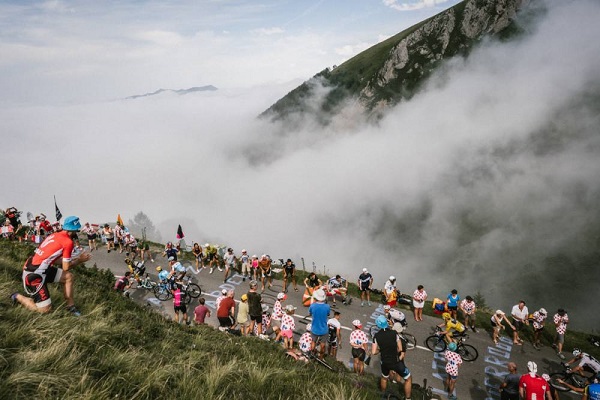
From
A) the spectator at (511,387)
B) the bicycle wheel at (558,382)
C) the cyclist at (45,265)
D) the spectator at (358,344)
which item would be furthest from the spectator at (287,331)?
the bicycle wheel at (558,382)

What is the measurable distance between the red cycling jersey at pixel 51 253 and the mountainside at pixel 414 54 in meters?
156

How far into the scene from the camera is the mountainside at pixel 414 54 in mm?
130250

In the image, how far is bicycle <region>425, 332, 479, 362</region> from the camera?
43.5ft

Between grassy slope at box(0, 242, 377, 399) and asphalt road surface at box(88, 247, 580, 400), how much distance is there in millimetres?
6798

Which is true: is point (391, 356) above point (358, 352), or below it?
above

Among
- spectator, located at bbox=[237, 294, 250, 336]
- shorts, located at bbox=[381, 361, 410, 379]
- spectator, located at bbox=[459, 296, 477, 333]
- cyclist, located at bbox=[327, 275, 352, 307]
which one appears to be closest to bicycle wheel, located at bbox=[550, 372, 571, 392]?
spectator, located at bbox=[459, 296, 477, 333]

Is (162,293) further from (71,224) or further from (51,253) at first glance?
(71,224)

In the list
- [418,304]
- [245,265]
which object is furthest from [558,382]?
[245,265]

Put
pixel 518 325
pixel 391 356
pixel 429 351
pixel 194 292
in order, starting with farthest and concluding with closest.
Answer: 1. pixel 194 292
2. pixel 518 325
3. pixel 429 351
4. pixel 391 356

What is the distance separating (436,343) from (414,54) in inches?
6099

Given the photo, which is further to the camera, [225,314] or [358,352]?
[225,314]

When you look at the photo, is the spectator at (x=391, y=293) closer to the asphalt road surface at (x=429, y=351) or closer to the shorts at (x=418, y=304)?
the asphalt road surface at (x=429, y=351)

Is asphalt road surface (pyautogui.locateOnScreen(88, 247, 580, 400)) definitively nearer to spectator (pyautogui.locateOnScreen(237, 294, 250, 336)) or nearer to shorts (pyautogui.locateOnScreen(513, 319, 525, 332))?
shorts (pyautogui.locateOnScreen(513, 319, 525, 332))

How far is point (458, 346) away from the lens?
526 inches
